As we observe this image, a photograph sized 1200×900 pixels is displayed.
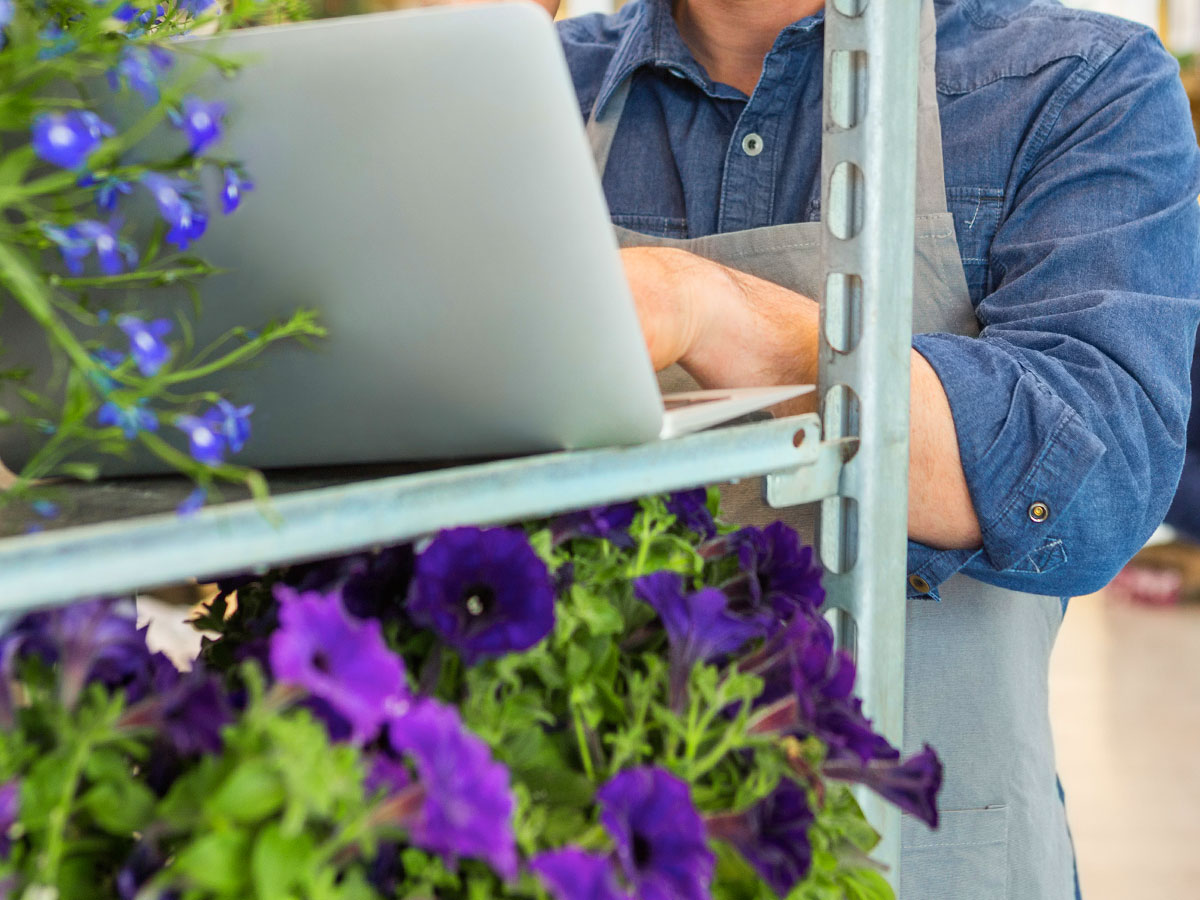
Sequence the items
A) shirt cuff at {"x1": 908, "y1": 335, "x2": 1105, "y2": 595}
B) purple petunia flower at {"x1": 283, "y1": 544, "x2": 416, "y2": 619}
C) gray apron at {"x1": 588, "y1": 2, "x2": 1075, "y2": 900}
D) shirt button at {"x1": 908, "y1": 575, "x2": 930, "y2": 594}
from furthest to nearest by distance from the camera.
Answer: gray apron at {"x1": 588, "y1": 2, "x2": 1075, "y2": 900} → shirt button at {"x1": 908, "y1": 575, "x2": 930, "y2": 594} → shirt cuff at {"x1": 908, "y1": 335, "x2": 1105, "y2": 595} → purple petunia flower at {"x1": 283, "y1": 544, "x2": 416, "y2": 619}

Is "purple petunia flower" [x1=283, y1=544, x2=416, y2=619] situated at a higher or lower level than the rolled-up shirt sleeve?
higher

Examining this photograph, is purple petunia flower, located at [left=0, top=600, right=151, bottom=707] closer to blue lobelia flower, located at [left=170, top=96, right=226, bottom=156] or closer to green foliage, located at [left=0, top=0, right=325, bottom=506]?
green foliage, located at [left=0, top=0, right=325, bottom=506]

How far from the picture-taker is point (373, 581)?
1.38 feet

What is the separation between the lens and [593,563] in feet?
1.53

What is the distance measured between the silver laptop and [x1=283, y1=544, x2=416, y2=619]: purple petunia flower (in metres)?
0.06

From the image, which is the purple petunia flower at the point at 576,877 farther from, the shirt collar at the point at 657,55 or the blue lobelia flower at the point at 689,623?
the shirt collar at the point at 657,55

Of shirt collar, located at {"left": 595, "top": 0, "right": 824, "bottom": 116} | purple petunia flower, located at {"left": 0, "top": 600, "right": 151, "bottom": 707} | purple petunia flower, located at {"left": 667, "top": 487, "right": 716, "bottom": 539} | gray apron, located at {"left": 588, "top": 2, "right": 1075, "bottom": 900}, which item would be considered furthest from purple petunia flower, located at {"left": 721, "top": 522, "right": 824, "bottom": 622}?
shirt collar, located at {"left": 595, "top": 0, "right": 824, "bottom": 116}

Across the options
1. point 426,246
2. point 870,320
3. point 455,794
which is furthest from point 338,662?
point 870,320

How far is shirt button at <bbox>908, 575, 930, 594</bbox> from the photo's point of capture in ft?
2.69

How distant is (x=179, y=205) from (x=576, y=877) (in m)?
0.24

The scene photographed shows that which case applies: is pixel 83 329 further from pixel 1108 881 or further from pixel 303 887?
pixel 1108 881

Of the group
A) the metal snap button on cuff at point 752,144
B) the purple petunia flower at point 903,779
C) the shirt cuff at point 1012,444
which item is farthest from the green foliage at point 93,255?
the metal snap button on cuff at point 752,144

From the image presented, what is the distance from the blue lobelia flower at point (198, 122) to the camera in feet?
1.15

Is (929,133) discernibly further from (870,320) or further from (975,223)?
(870,320)
